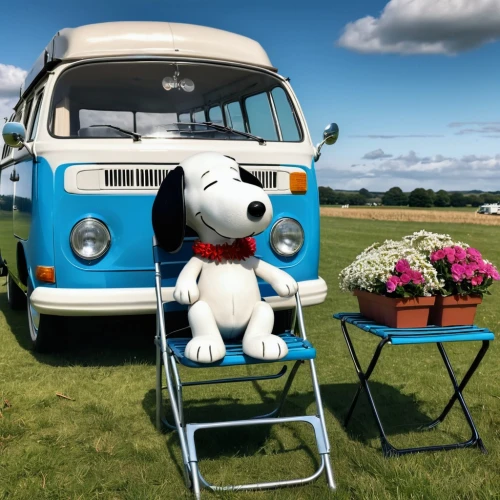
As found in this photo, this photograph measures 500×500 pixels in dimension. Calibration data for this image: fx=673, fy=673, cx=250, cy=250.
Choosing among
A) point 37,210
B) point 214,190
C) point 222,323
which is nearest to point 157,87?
point 37,210

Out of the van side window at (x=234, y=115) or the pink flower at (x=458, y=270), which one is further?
the van side window at (x=234, y=115)

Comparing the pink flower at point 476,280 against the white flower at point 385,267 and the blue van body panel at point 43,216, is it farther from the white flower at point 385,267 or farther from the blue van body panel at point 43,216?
the blue van body panel at point 43,216

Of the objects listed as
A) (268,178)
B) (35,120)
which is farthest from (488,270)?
(35,120)

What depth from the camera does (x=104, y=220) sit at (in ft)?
15.7

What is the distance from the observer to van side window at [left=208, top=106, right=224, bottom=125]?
5602 mm

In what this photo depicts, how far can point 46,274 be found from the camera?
484 cm

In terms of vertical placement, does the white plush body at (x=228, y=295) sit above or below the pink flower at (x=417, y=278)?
below

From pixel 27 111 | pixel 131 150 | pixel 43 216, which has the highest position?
pixel 27 111

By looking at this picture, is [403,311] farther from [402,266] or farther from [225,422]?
[225,422]

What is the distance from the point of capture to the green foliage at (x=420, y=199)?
76250mm

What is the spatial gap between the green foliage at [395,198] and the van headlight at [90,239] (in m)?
69.2

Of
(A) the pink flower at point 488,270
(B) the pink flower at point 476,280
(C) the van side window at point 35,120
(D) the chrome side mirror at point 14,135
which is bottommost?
(B) the pink flower at point 476,280

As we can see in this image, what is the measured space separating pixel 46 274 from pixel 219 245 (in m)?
1.57

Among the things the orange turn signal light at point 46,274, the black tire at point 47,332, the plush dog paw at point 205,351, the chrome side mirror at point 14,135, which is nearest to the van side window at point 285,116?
the chrome side mirror at point 14,135
